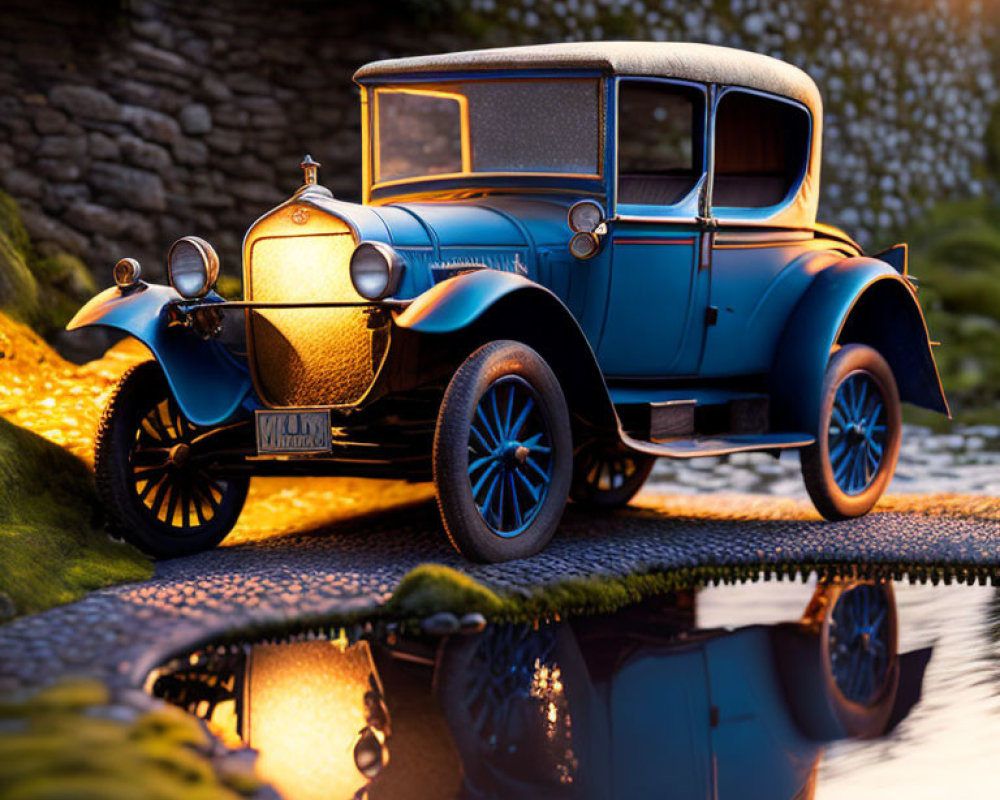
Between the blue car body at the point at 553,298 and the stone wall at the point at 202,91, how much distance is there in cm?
330

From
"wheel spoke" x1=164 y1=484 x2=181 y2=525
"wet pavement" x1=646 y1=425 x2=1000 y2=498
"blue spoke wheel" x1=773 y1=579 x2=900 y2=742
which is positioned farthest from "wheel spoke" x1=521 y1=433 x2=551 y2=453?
"wet pavement" x1=646 y1=425 x2=1000 y2=498

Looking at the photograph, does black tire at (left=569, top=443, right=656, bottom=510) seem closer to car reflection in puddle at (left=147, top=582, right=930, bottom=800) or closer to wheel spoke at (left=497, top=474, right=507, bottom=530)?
wheel spoke at (left=497, top=474, right=507, bottom=530)

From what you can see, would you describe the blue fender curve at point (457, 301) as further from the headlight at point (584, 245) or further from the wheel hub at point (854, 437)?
the wheel hub at point (854, 437)

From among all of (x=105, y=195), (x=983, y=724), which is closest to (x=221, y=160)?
(x=105, y=195)

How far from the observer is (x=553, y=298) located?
479 cm

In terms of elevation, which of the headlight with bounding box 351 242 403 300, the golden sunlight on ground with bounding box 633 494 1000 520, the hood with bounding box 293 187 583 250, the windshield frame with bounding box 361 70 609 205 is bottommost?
the golden sunlight on ground with bounding box 633 494 1000 520

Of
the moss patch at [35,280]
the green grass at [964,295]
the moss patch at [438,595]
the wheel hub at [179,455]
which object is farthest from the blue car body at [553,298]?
the green grass at [964,295]

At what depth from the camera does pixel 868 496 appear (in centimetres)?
613

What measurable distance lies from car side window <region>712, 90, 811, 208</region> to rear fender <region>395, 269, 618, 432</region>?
164cm

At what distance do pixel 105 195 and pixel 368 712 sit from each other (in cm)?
623

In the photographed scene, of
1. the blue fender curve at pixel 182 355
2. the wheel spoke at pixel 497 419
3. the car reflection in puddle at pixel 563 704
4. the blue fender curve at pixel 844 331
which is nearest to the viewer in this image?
the car reflection in puddle at pixel 563 704

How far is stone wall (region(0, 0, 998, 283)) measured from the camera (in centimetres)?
846

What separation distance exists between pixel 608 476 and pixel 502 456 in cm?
234

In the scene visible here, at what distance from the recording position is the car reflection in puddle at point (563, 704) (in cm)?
277
